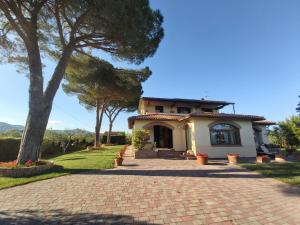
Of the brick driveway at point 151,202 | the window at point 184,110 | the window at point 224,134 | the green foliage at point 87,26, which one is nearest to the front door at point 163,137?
the window at point 184,110

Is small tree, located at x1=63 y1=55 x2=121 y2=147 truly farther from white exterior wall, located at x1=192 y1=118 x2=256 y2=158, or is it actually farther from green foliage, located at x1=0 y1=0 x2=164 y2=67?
white exterior wall, located at x1=192 y1=118 x2=256 y2=158

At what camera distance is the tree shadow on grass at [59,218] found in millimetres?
4004

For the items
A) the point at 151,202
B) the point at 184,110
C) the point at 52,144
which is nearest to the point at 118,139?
the point at 52,144

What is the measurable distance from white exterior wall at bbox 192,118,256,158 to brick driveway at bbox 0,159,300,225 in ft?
25.5

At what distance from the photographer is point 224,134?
16312mm

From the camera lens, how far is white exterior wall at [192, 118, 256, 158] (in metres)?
15.5

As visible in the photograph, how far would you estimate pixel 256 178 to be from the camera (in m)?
8.12

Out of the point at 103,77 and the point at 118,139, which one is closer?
the point at 103,77

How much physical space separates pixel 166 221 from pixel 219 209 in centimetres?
149

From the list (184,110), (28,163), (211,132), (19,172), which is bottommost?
(19,172)

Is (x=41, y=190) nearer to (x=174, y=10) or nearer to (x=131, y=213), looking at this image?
(x=131, y=213)

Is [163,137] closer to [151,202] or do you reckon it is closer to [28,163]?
[28,163]

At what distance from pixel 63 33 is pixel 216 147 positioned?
14.8 metres

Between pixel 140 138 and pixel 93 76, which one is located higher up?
pixel 93 76
